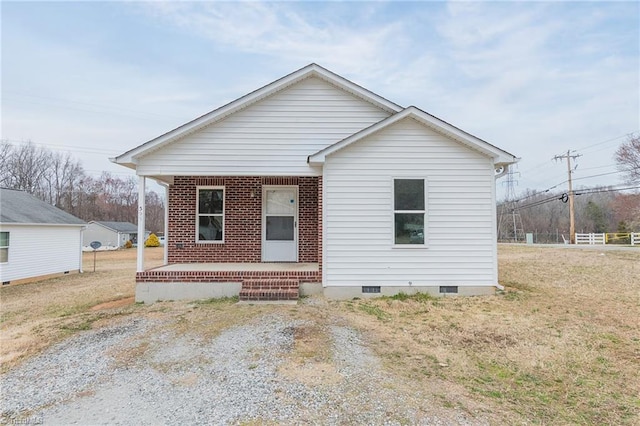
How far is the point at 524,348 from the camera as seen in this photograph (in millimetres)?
4969

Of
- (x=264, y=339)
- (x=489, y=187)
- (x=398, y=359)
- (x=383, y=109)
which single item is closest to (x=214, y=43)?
(x=383, y=109)

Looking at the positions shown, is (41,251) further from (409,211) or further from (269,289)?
(409,211)

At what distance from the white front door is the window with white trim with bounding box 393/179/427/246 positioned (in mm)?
3168

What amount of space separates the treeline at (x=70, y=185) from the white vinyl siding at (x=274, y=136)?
35.8m

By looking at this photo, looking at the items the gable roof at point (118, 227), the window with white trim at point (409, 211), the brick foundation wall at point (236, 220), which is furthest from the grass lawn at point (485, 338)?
the gable roof at point (118, 227)

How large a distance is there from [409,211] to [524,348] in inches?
144

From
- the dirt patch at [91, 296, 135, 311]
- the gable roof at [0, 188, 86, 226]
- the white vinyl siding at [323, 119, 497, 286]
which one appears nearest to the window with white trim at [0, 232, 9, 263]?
the gable roof at [0, 188, 86, 226]

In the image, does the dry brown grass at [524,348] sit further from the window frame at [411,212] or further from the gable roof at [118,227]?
the gable roof at [118,227]

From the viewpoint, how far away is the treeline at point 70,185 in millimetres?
39375

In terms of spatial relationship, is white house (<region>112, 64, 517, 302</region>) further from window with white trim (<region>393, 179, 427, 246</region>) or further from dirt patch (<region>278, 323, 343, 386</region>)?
dirt patch (<region>278, 323, 343, 386</region>)

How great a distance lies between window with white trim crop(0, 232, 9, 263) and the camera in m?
14.3

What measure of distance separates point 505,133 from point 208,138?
30.9 meters

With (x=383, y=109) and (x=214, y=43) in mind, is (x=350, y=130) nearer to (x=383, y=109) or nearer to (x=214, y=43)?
(x=383, y=109)

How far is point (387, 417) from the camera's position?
310cm
